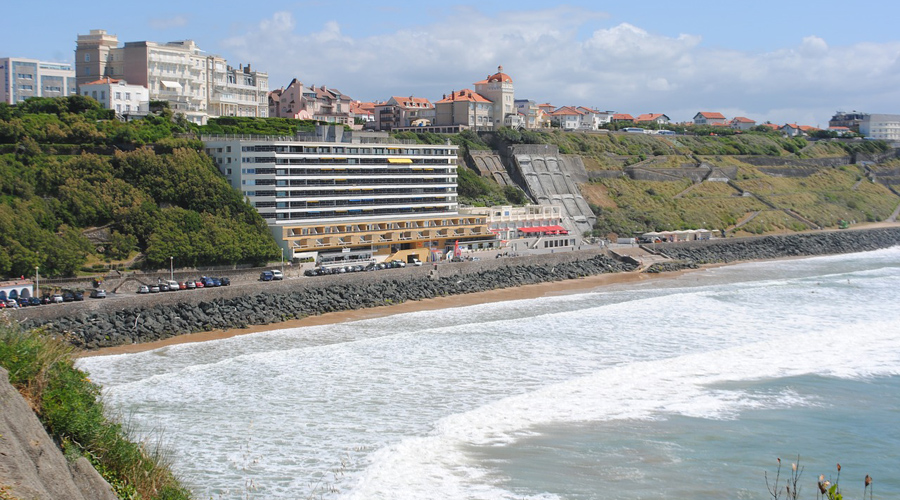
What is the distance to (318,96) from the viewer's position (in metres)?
71.6

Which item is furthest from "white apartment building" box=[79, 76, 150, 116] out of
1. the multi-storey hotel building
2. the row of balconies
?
the row of balconies

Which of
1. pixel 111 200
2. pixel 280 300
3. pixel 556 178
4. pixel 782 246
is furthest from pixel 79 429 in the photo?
pixel 782 246

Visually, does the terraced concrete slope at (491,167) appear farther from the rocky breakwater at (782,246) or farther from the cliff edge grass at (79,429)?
the cliff edge grass at (79,429)

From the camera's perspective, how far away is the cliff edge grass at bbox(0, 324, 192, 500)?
30.2ft

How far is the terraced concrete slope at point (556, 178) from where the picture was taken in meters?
60.0

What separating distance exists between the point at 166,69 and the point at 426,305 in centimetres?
2659

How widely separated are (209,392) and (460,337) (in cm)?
963

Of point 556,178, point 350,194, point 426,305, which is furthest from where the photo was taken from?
point 556,178

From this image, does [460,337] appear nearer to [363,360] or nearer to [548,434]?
[363,360]

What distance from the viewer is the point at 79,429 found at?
9297 mm

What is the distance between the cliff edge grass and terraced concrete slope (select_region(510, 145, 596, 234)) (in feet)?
160

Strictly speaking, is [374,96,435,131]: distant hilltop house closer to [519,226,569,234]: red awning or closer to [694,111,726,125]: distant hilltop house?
[519,226,569,234]: red awning

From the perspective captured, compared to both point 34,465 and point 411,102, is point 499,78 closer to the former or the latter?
point 411,102

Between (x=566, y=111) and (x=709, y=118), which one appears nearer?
(x=566, y=111)
